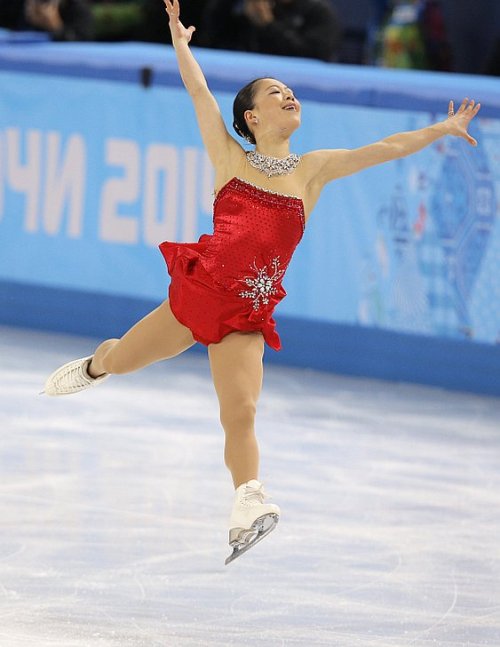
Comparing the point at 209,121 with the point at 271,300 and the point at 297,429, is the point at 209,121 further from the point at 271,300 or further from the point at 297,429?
the point at 297,429

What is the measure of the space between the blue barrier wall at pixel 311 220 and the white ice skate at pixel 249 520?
3170 millimetres

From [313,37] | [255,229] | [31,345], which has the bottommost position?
[31,345]

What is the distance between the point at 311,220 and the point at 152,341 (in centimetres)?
294

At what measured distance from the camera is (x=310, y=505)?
5.53 metres

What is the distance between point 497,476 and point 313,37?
369 cm

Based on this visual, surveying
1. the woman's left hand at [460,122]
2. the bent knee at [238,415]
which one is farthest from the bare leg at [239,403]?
the woman's left hand at [460,122]

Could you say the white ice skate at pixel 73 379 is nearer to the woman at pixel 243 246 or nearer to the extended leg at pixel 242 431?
the woman at pixel 243 246

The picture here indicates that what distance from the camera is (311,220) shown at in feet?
24.6

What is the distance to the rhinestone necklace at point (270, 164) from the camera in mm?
4594

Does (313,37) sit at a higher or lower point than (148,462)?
higher

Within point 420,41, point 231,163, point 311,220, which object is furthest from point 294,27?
point 231,163

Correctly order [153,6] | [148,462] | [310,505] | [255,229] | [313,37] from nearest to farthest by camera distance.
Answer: [255,229]
[310,505]
[148,462]
[313,37]
[153,6]

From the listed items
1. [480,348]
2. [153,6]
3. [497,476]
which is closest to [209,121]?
[497,476]

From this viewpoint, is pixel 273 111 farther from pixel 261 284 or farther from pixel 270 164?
pixel 261 284
